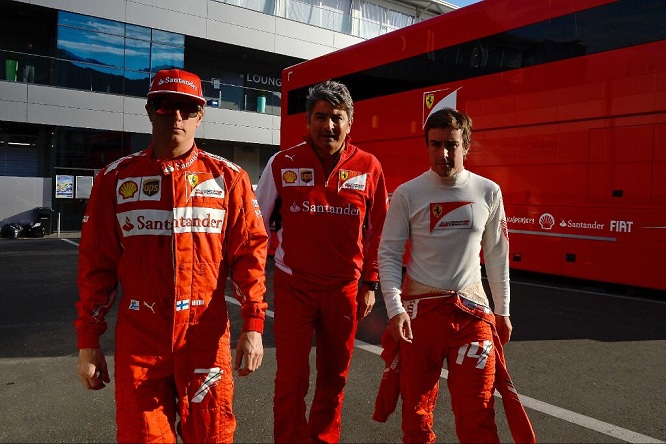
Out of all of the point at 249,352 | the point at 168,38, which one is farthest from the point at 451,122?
the point at 168,38

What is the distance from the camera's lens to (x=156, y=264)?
6.65ft

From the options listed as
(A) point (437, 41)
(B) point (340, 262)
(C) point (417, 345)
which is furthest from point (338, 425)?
(A) point (437, 41)

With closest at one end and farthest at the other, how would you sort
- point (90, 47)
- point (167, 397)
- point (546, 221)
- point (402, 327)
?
point (167, 397) → point (402, 327) → point (546, 221) → point (90, 47)

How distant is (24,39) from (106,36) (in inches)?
127

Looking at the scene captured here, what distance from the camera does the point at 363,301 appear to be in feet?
9.63

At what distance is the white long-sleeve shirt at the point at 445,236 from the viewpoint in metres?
2.51

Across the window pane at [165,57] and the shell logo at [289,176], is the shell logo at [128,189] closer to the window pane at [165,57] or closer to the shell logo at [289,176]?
the shell logo at [289,176]

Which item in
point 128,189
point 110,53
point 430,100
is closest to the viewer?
point 128,189

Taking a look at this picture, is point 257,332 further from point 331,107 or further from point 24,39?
point 24,39

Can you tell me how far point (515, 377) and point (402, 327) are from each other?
223 centimetres

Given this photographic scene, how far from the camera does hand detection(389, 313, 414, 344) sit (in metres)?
2.41

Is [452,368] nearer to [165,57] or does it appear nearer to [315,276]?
[315,276]

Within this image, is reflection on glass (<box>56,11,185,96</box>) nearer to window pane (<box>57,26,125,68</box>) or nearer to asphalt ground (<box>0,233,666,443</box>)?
window pane (<box>57,26,125,68</box>)

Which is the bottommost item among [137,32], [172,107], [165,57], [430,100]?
→ [172,107]
